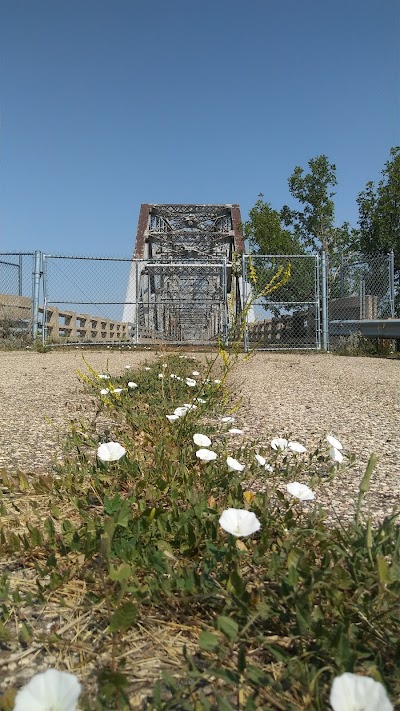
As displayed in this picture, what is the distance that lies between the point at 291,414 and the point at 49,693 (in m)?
2.87

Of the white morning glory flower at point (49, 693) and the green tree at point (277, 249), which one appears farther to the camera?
the green tree at point (277, 249)

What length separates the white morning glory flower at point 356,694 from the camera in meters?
0.71

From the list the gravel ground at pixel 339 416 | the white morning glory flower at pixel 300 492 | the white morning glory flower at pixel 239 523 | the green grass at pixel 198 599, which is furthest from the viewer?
the gravel ground at pixel 339 416

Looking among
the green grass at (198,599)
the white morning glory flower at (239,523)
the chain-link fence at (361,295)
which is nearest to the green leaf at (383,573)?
the green grass at (198,599)

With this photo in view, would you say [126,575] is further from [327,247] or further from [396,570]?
[327,247]

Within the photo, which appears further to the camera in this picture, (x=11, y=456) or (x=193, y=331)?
(x=193, y=331)

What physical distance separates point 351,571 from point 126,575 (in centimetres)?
53

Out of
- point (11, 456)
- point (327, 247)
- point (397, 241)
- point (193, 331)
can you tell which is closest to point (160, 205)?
point (193, 331)

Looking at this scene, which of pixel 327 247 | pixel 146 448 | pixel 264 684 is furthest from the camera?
pixel 327 247

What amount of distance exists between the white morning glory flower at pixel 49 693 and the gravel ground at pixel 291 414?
1.21 metres

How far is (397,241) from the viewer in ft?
47.6

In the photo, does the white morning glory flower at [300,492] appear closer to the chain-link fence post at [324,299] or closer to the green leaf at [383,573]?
the green leaf at [383,573]

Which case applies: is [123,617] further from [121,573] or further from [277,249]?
[277,249]

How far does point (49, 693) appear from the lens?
74 centimetres
